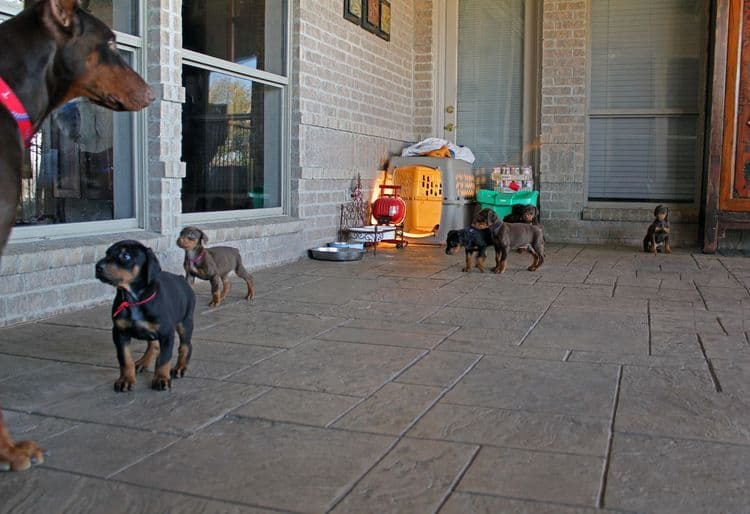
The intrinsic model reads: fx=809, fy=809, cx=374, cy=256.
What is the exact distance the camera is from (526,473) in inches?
90.7

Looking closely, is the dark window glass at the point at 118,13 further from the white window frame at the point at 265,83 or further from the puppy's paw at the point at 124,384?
the puppy's paw at the point at 124,384

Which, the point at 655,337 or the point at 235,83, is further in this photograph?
the point at 235,83

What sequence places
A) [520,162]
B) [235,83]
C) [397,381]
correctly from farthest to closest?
[520,162] → [235,83] → [397,381]

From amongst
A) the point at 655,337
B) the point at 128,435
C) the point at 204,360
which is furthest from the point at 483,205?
A: the point at 128,435

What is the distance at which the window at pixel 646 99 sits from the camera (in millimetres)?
9430

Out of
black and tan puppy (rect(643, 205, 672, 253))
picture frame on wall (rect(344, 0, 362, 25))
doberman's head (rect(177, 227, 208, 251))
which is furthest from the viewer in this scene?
black and tan puppy (rect(643, 205, 672, 253))

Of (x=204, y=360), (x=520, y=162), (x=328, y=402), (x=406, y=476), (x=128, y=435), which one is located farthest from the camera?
(x=520, y=162)

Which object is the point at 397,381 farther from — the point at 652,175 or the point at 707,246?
the point at 652,175

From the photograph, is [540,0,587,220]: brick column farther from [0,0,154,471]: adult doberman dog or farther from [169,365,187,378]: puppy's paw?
[0,0,154,471]: adult doberman dog

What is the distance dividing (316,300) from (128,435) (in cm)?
269

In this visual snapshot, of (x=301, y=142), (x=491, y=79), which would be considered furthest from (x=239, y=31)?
(x=491, y=79)

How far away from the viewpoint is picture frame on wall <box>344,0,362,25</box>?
805cm

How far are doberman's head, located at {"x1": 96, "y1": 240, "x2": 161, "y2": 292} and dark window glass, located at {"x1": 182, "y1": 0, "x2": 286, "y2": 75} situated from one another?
3341 millimetres

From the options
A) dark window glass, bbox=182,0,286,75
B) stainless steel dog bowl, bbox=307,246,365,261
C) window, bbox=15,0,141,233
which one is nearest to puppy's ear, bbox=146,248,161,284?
window, bbox=15,0,141,233
